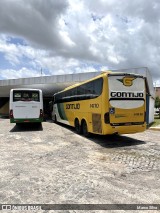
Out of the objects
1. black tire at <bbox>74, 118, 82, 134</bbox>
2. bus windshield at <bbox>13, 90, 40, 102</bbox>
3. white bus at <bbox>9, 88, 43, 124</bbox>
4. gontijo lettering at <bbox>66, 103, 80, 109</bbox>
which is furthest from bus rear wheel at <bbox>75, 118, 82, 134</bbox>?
bus windshield at <bbox>13, 90, 40, 102</bbox>

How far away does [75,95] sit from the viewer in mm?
14586

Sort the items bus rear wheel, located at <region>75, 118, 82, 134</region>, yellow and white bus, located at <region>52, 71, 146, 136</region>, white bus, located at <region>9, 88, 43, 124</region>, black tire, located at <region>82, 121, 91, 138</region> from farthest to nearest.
→ white bus, located at <region>9, 88, 43, 124</region>
bus rear wheel, located at <region>75, 118, 82, 134</region>
black tire, located at <region>82, 121, 91, 138</region>
yellow and white bus, located at <region>52, 71, 146, 136</region>

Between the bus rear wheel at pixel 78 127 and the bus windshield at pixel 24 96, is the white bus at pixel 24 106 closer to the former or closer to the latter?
the bus windshield at pixel 24 96

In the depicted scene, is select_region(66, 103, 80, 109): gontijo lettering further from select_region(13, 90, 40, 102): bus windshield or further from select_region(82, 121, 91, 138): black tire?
select_region(13, 90, 40, 102): bus windshield

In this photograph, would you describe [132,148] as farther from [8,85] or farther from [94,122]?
[8,85]

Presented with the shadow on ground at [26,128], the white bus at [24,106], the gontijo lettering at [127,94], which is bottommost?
the shadow on ground at [26,128]

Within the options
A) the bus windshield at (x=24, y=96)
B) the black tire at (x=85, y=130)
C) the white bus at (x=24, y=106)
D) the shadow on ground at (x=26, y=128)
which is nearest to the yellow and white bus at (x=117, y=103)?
the black tire at (x=85, y=130)

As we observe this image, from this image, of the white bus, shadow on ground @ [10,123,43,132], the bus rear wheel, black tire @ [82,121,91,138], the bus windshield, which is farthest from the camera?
shadow on ground @ [10,123,43,132]

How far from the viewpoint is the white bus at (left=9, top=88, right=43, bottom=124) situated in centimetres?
1562

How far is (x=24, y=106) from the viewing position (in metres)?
15.8

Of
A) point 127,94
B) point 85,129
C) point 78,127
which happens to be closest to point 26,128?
point 78,127

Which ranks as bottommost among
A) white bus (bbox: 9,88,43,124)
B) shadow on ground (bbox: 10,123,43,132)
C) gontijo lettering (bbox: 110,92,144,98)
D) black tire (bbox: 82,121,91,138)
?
shadow on ground (bbox: 10,123,43,132)

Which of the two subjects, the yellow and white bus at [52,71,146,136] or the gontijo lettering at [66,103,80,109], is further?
the gontijo lettering at [66,103,80,109]

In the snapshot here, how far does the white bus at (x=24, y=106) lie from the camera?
1562cm
